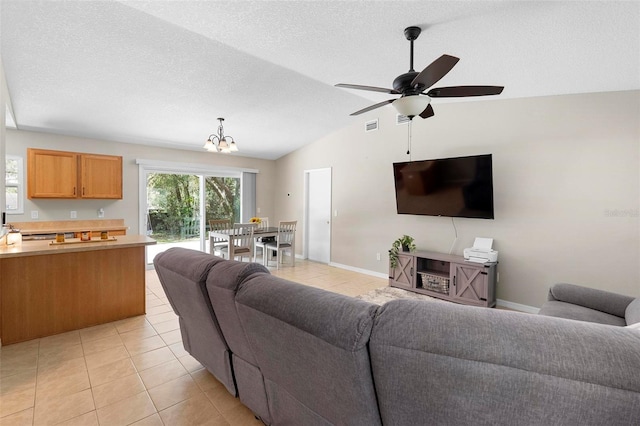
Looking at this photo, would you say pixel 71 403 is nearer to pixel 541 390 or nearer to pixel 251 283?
pixel 251 283

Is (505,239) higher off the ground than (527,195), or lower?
lower

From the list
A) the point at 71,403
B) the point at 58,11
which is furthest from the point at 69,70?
the point at 71,403

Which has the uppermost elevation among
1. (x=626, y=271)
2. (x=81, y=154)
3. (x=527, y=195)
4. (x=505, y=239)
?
(x=81, y=154)

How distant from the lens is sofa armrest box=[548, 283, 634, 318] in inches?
83.2

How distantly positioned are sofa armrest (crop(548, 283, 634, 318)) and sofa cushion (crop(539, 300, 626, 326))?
0.04 metres

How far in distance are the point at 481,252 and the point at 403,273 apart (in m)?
1.11

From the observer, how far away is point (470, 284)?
3.67 meters

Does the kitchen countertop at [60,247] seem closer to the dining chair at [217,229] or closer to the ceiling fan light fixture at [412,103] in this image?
the dining chair at [217,229]

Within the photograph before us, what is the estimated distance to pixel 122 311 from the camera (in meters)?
3.21

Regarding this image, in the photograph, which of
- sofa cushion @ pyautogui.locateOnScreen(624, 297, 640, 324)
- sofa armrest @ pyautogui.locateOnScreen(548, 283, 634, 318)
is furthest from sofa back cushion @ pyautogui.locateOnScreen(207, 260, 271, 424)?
sofa armrest @ pyautogui.locateOnScreen(548, 283, 634, 318)

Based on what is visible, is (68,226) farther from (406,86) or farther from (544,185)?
(544,185)

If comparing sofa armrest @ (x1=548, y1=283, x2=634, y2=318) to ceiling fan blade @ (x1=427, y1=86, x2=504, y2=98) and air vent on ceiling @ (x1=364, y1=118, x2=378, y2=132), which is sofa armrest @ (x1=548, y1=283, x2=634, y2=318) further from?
air vent on ceiling @ (x1=364, y1=118, x2=378, y2=132)

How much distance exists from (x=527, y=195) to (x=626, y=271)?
119cm

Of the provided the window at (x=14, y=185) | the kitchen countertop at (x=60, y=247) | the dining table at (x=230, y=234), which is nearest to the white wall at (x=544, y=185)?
the dining table at (x=230, y=234)
